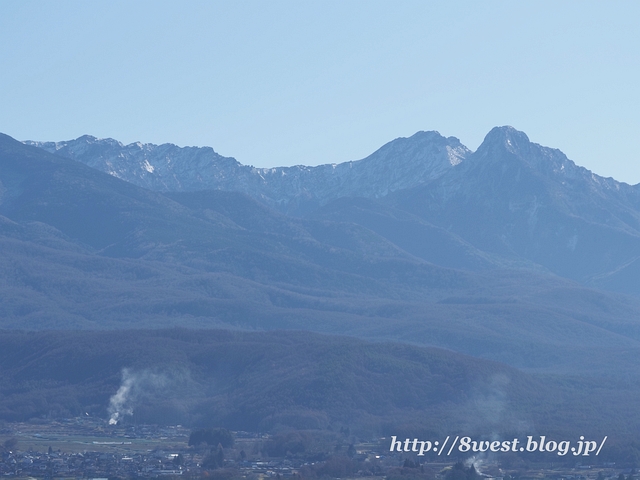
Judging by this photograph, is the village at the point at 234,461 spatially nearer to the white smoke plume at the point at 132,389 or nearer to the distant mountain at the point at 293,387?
the distant mountain at the point at 293,387

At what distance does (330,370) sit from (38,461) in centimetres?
5180

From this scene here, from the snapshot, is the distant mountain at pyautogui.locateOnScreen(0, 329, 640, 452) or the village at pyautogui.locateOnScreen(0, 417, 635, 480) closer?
the village at pyautogui.locateOnScreen(0, 417, 635, 480)

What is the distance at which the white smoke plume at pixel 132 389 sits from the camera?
142 meters

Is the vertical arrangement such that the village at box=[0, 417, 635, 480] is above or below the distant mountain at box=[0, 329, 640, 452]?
below

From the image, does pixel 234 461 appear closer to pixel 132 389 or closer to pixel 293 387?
pixel 293 387

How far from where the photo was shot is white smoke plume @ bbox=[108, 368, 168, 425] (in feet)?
467

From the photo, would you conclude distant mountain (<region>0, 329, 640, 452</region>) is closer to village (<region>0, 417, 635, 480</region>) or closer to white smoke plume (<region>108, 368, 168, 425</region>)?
white smoke plume (<region>108, 368, 168, 425</region>)

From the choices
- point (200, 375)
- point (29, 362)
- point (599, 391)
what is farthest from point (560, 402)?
point (29, 362)

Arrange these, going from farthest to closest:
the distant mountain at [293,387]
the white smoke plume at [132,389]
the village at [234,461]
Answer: the white smoke plume at [132,389] < the distant mountain at [293,387] < the village at [234,461]

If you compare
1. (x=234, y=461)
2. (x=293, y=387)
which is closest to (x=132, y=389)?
(x=293, y=387)

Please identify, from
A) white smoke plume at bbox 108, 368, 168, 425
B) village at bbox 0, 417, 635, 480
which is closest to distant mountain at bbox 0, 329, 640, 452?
white smoke plume at bbox 108, 368, 168, 425

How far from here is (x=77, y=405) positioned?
477 feet

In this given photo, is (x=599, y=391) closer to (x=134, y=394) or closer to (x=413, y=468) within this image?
(x=134, y=394)

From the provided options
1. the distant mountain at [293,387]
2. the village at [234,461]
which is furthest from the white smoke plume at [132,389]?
the village at [234,461]
